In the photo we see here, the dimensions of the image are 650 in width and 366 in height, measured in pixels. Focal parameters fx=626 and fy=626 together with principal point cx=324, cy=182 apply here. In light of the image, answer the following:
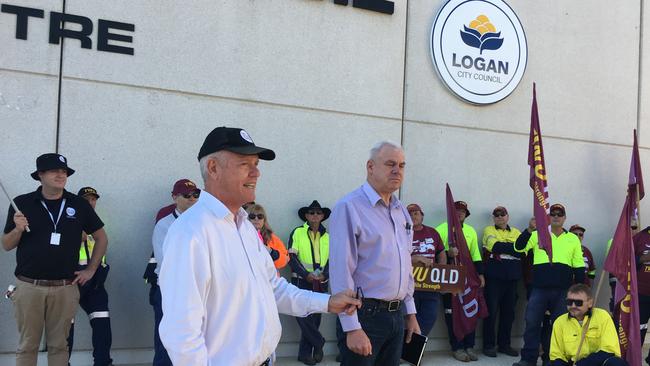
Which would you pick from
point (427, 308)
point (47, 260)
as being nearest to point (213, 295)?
point (47, 260)

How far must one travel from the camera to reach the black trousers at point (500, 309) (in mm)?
8359

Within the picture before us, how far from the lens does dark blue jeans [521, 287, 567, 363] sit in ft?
25.7

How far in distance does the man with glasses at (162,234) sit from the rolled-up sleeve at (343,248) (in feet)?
8.06

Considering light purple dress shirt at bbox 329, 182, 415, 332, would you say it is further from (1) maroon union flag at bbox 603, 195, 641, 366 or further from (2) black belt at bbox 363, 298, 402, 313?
(1) maroon union flag at bbox 603, 195, 641, 366

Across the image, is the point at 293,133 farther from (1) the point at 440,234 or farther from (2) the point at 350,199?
(2) the point at 350,199

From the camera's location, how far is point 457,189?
8.68 m

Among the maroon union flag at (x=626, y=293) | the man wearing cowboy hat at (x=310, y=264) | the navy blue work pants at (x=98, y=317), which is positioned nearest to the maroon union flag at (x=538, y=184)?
the maroon union flag at (x=626, y=293)

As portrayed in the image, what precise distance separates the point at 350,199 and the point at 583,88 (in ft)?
22.3

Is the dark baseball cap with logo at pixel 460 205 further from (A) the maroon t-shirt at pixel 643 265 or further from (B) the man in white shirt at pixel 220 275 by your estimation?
(B) the man in white shirt at pixel 220 275

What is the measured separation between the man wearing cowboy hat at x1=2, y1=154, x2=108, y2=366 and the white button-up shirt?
136 inches

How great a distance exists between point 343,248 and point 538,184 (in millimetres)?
4866

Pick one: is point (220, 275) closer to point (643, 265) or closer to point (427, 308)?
point (427, 308)

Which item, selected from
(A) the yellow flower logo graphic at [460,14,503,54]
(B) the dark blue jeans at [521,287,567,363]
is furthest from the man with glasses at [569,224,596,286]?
(A) the yellow flower logo graphic at [460,14,503,54]

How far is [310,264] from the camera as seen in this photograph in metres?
7.39
